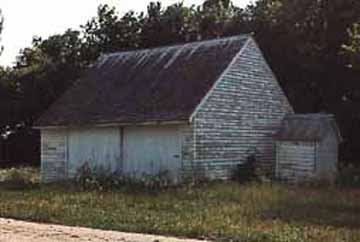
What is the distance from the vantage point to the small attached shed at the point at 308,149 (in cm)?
3431

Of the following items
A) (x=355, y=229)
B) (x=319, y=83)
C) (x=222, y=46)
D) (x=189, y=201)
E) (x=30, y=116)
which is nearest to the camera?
(x=355, y=229)

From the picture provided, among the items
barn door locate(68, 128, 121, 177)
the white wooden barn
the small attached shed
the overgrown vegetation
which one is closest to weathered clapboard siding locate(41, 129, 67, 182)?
the white wooden barn

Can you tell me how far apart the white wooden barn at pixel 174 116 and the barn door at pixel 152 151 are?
0.04 m

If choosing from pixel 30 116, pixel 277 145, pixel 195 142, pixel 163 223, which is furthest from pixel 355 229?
pixel 30 116

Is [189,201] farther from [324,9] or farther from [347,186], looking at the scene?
[324,9]

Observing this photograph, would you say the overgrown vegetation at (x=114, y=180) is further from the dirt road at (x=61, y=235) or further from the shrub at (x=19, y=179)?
the dirt road at (x=61, y=235)

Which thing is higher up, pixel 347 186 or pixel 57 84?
pixel 57 84

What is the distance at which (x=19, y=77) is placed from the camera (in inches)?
2154

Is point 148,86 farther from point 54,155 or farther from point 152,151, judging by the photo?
point 54,155

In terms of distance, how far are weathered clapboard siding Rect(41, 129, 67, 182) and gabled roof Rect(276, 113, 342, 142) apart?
34.0 ft

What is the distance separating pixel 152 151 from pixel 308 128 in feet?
22.9

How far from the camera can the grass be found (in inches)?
691

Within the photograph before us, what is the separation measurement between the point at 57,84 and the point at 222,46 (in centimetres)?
1957

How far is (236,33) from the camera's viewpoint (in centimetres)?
4953
